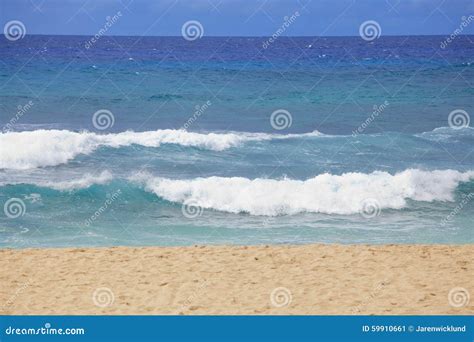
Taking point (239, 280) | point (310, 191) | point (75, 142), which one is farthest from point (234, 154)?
point (239, 280)

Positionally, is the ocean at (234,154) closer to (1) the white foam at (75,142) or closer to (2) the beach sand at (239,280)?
(1) the white foam at (75,142)

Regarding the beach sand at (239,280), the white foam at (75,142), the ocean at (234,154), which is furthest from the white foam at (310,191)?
the beach sand at (239,280)

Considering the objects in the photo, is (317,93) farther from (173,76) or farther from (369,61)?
(369,61)

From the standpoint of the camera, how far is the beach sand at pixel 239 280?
6422mm

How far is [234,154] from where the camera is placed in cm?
1623

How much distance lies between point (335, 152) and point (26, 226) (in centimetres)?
869

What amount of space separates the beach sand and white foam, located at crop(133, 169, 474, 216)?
3.36m

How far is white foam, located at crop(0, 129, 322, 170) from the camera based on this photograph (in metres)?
14.9

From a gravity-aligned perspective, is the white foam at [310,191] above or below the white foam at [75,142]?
below

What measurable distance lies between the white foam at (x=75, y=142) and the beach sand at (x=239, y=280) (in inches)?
264

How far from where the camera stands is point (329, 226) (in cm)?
1090

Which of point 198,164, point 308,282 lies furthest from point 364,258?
point 198,164

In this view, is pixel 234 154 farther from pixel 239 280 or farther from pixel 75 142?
pixel 239 280

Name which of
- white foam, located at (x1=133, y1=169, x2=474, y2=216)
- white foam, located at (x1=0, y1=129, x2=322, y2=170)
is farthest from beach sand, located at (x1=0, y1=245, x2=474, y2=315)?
white foam, located at (x1=0, y1=129, x2=322, y2=170)
